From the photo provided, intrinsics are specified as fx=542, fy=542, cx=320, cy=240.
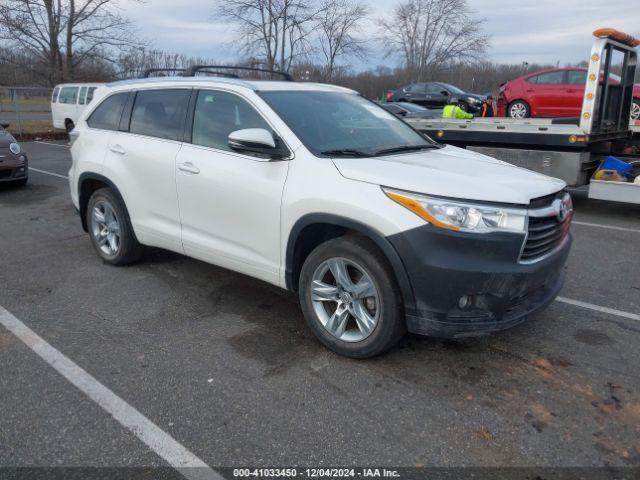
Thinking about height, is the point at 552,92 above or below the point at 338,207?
above

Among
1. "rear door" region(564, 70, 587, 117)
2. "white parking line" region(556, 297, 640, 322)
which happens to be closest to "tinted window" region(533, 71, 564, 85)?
"rear door" region(564, 70, 587, 117)

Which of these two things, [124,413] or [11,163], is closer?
[124,413]

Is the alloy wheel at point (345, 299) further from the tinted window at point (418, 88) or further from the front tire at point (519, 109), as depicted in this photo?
the tinted window at point (418, 88)

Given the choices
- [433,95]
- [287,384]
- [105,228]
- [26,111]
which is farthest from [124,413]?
[26,111]

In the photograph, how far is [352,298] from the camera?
3.45m

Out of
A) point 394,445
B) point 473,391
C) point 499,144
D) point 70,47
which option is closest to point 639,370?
point 473,391

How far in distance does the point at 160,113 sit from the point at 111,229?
1.35 meters

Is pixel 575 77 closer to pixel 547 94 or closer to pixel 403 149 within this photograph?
pixel 547 94

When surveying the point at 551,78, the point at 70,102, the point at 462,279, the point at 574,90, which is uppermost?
the point at 551,78

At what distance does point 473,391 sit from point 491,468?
2.21 feet

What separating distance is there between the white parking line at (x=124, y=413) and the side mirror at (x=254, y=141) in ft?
5.71

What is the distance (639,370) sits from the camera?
3.43 metres

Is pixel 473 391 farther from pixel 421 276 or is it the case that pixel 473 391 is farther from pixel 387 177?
pixel 387 177

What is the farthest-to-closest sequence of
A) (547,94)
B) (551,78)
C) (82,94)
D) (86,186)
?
(82,94)
(551,78)
(547,94)
(86,186)
